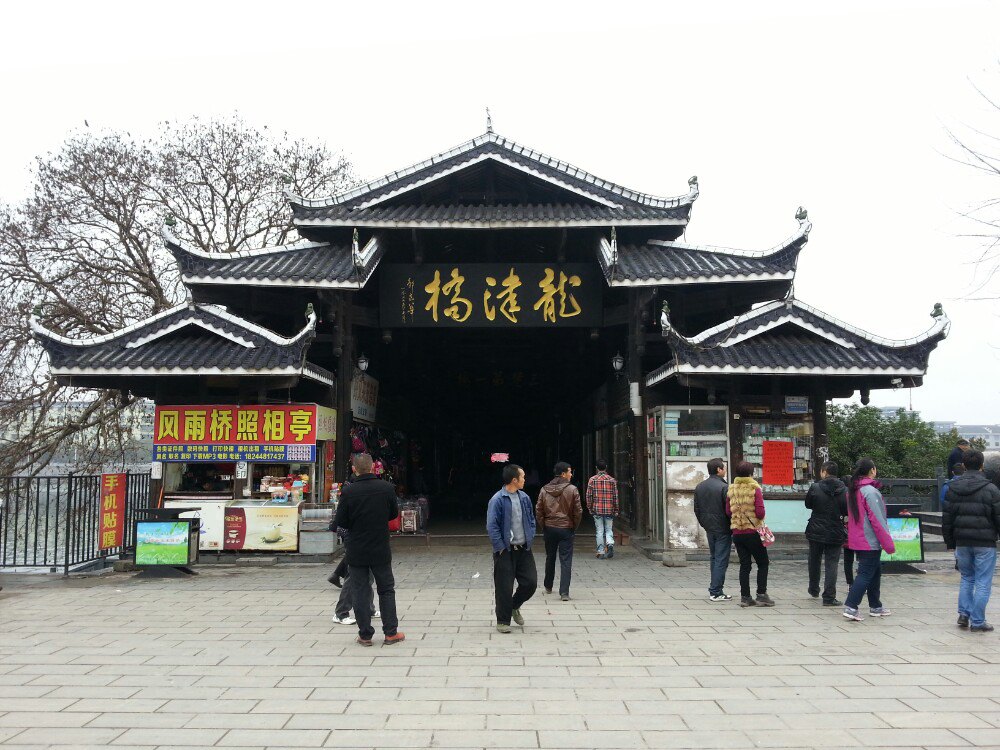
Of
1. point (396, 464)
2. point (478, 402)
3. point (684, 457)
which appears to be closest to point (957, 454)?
point (684, 457)

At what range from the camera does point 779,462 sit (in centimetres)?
1262

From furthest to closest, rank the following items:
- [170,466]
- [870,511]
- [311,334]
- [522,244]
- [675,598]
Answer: [522,244] < [170,466] < [311,334] < [675,598] < [870,511]

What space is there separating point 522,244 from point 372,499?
9.53 meters

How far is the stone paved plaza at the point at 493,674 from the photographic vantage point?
4598 millimetres

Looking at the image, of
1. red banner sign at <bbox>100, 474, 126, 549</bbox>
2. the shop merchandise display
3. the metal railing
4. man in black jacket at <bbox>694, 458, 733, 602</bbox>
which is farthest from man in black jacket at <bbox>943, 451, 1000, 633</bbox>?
red banner sign at <bbox>100, 474, 126, 549</bbox>

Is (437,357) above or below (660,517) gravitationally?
above

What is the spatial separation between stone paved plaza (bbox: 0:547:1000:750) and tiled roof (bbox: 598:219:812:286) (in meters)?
5.50

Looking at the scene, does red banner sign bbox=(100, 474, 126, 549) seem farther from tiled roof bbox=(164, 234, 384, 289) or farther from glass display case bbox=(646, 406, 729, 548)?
glass display case bbox=(646, 406, 729, 548)

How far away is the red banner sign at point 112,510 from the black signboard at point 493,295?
5.17 m

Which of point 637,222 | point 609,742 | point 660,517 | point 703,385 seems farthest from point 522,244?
point 609,742

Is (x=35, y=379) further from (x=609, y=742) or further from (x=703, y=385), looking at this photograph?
(x=609, y=742)

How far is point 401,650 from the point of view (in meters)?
6.60

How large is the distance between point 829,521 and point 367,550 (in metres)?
5.15

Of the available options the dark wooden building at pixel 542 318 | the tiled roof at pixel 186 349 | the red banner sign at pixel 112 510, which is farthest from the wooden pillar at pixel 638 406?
the red banner sign at pixel 112 510
